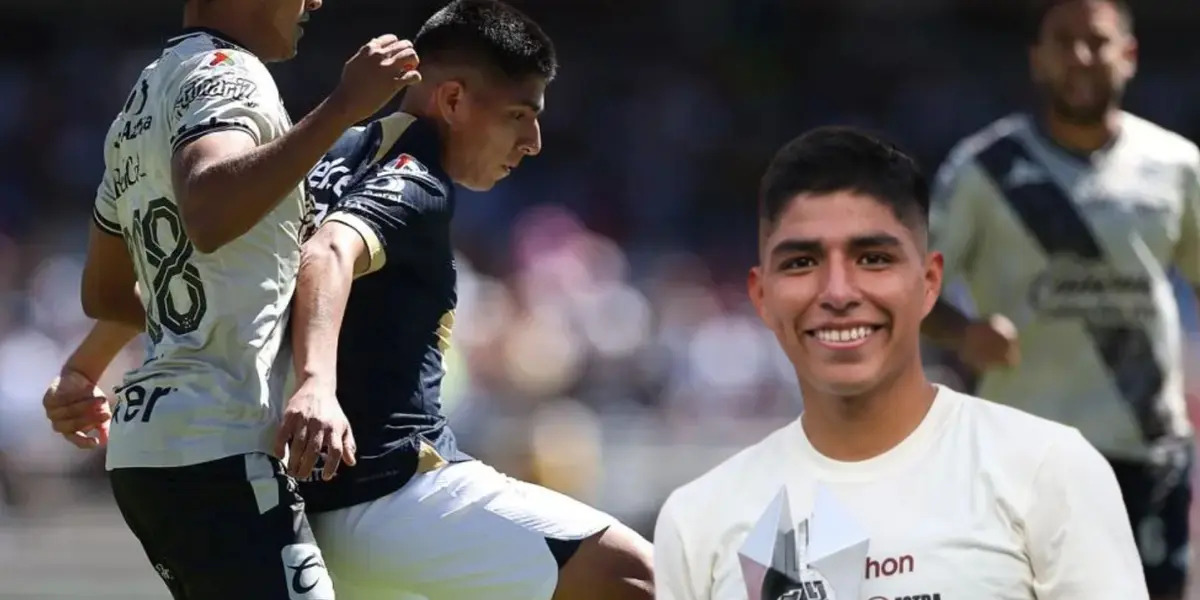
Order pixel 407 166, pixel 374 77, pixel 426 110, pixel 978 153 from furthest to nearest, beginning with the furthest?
1. pixel 978 153
2. pixel 426 110
3. pixel 407 166
4. pixel 374 77

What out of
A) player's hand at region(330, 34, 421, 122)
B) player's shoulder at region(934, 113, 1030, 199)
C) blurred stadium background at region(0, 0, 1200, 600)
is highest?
blurred stadium background at region(0, 0, 1200, 600)

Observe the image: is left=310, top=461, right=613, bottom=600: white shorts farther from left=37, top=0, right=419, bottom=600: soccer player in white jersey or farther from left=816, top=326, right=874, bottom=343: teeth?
left=816, top=326, right=874, bottom=343: teeth

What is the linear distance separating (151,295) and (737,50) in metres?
20.5

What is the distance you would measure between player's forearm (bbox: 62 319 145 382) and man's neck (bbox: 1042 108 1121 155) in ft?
11.4

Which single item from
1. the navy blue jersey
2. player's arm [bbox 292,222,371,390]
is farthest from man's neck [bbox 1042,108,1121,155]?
player's arm [bbox 292,222,371,390]

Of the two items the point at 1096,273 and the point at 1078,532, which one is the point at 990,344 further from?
the point at 1078,532

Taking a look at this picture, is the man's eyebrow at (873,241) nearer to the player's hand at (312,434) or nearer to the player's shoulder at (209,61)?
the player's hand at (312,434)

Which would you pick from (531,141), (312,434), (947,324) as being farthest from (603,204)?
(312,434)

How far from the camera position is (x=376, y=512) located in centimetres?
441

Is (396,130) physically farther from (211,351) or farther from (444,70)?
(211,351)

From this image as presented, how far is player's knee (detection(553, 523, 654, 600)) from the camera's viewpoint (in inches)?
176

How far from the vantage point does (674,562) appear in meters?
3.41

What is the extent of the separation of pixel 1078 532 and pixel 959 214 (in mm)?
3894

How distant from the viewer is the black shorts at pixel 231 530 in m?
3.89
